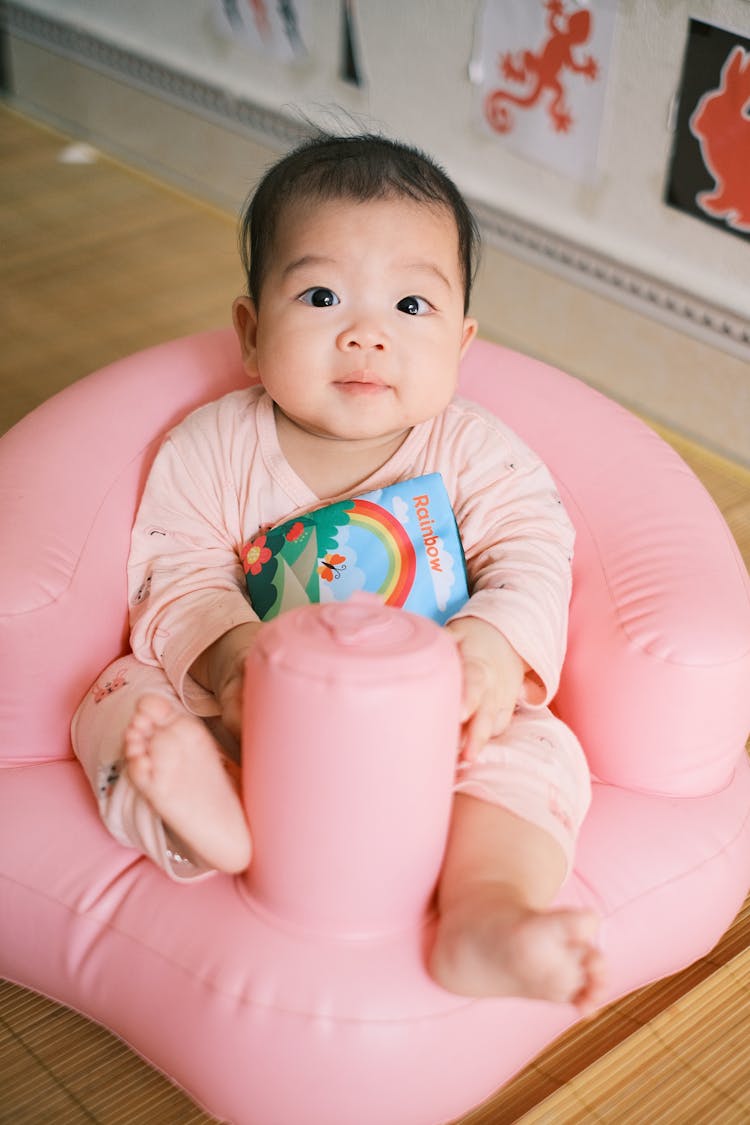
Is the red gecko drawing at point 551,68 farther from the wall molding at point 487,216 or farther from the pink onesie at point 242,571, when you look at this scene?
the pink onesie at point 242,571

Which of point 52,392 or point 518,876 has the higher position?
point 518,876

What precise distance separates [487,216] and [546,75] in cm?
31

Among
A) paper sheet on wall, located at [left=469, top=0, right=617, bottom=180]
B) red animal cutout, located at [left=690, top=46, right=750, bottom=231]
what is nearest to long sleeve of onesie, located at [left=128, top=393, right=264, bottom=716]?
red animal cutout, located at [left=690, top=46, right=750, bottom=231]

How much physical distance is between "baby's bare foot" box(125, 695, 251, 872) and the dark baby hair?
516mm

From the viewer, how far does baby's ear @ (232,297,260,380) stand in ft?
4.69

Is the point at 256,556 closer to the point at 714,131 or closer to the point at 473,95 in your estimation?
the point at 714,131

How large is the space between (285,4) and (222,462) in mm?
1796

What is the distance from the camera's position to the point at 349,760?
998 mm

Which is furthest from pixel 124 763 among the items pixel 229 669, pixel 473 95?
pixel 473 95

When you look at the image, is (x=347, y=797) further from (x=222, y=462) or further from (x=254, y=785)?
(x=222, y=462)

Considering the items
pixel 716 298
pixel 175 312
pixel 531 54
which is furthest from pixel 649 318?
pixel 175 312

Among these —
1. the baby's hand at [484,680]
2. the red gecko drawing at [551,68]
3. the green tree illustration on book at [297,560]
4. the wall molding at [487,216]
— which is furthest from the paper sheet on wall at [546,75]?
the baby's hand at [484,680]

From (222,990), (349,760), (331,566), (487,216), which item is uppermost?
(349,760)

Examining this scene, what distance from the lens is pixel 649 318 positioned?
2.35 metres
